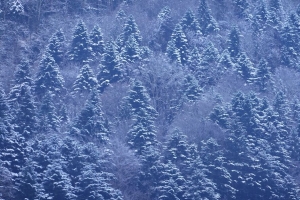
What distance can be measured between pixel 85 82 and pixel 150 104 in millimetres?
6616

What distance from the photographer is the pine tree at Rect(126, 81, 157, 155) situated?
34094 mm

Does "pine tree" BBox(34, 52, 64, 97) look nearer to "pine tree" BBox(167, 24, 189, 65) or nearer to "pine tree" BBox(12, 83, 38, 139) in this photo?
"pine tree" BBox(12, 83, 38, 139)

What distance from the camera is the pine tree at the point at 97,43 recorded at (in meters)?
48.6

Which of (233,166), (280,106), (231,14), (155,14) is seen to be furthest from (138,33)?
(233,166)

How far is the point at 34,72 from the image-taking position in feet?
155

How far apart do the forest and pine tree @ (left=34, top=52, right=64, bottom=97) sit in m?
0.10

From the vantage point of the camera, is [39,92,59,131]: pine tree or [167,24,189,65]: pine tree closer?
[39,92,59,131]: pine tree

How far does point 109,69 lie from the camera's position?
4431 centimetres

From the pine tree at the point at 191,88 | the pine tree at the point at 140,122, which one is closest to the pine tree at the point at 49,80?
the pine tree at the point at 140,122

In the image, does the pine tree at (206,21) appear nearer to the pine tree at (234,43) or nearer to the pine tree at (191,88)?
the pine tree at (234,43)

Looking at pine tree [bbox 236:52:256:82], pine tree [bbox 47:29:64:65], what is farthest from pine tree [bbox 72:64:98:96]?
pine tree [bbox 236:52:256:82]

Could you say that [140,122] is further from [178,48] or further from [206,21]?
[206,21]

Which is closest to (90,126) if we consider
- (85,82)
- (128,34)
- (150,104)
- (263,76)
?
(85,82)

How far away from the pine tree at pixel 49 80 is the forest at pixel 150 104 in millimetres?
103
